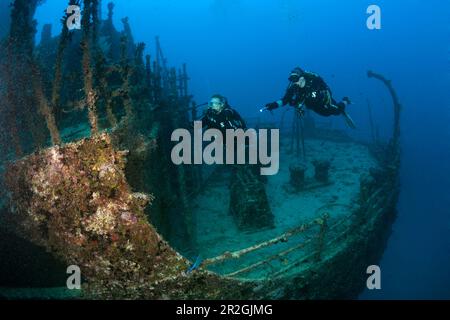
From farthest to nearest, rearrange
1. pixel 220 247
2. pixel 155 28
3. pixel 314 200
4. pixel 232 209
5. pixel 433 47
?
pixel 155 28 → pixel 433 47 → pixel 314 200 → pixel 232 209 → pixel 220 247

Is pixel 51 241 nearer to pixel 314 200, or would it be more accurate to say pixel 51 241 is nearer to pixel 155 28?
pixel 314 200

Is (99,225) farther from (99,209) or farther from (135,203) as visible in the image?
(135,203)

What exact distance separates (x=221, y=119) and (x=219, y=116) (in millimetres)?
89

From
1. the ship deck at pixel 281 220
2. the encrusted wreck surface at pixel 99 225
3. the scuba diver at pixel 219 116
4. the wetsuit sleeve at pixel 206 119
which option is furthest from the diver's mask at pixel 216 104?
the encrusted wreck surface at pixel 99 225

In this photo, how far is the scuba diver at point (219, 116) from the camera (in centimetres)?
757

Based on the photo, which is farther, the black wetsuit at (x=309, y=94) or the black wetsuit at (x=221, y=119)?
the black wetsuit at (x=221, y=119)

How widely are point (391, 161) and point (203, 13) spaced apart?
573 ft

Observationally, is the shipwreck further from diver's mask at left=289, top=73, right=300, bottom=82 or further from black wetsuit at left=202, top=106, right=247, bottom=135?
diver's mask at left=289, top=73, right=300, bottom=82

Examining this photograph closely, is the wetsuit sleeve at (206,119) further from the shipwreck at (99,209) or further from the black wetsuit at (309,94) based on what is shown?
the black wetsuit at (309,94)

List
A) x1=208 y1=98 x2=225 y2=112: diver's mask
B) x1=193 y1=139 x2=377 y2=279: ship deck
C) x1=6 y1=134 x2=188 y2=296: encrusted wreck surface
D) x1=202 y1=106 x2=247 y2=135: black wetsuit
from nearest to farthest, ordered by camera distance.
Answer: x1=6 y1=134 x2=188 y2=296: encrusted wreck surface, x1=193 y1=139 x2=377 y2=279: ship deck, x1=208 y1=98 x2=225 y2=112: diver's mask, x1=202 y1=106 x2=247 y2=135: black wetsuit

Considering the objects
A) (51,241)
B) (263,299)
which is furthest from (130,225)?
(263,299)

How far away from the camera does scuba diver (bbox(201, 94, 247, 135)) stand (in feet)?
24.8

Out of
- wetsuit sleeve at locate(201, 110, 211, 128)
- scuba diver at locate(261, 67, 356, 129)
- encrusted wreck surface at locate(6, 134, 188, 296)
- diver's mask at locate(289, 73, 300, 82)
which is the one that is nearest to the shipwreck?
encrusted wreck surface at locate(6, 134, 188, 296)

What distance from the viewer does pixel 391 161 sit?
1202cm
